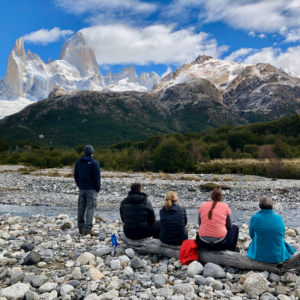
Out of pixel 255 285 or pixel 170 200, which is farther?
pixel 170 200

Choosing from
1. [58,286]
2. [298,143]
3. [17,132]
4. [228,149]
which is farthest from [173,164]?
[17,132]

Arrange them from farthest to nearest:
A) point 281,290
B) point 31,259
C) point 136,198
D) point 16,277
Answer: point 136,198 → point 31,259 → point 16,277 → point 281,290

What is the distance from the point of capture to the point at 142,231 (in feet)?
21.8

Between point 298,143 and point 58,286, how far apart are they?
6565 centimetres

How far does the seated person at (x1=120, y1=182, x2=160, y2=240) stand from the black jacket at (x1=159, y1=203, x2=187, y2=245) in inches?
21.3

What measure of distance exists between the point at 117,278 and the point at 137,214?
181cm

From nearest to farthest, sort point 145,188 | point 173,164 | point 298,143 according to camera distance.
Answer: point 145,188
point 173,164
point 298,143

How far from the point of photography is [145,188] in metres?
24.8

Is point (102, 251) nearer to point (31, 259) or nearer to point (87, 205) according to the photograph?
point (31, 259)

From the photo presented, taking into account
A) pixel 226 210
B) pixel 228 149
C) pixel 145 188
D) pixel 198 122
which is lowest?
pixel 145 188

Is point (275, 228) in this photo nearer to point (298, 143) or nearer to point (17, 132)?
point (298, 143)

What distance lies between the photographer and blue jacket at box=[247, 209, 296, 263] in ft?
16.6

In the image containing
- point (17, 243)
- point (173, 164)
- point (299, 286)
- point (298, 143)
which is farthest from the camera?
point (298, 143)

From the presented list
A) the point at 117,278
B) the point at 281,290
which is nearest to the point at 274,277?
the point at 281,290
